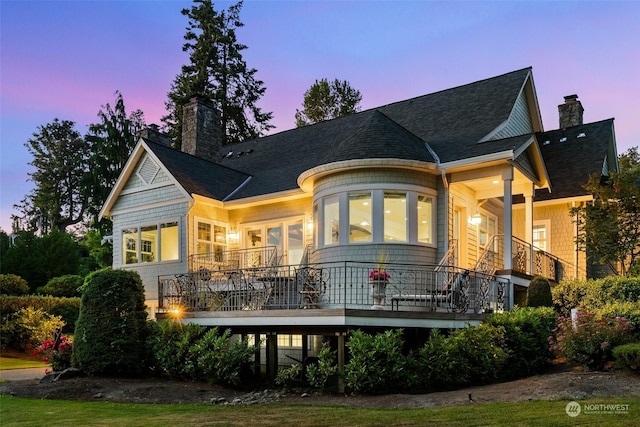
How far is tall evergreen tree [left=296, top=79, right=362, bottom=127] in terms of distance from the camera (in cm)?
4581

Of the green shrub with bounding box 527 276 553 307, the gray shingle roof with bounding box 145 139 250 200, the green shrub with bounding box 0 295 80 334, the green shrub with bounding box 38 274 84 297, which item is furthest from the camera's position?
the green shrub with bounding box 38 274 84 297

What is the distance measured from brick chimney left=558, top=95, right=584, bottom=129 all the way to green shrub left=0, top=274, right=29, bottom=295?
24220 mm

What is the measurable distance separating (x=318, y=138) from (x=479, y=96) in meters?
6.10

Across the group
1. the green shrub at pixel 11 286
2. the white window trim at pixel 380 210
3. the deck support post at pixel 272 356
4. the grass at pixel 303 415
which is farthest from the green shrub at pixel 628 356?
the green shrub at pixel 11 286

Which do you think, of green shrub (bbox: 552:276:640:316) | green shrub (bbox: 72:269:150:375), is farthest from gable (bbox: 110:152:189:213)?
green shrub (bbox: 552:276:640:316)

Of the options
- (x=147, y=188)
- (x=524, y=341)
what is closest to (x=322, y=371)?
(x=524, y=341)

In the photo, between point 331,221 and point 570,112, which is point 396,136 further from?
point 570,112

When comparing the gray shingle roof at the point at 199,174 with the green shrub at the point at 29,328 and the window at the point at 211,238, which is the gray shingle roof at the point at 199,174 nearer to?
the window at the point at 211,238

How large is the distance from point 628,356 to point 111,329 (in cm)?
1033

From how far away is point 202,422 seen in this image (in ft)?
26.5

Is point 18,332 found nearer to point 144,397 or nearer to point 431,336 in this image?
point 144,397

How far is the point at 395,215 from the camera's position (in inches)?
569

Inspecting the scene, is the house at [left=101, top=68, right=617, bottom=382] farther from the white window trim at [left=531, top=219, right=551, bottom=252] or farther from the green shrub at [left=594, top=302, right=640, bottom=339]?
the green shrub at [left=594, top=302, right=640, bottom=339]

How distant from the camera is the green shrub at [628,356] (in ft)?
30.2
